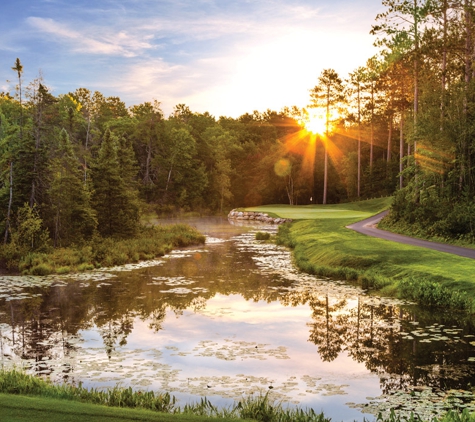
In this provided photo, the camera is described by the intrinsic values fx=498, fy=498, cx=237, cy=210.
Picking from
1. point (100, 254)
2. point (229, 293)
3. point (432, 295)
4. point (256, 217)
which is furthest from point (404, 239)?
point (256, 217)

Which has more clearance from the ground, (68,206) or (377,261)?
(68,206)

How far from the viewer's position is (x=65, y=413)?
315 inches

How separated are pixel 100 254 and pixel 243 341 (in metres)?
18.9

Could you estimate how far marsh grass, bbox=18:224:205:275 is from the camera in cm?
2780

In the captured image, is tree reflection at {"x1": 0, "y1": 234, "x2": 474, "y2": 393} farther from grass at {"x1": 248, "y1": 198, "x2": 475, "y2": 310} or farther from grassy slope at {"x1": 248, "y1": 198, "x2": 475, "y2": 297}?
grassy slope at {"x1": 248, "y1": 198, "x2": 475, "y2": 297}

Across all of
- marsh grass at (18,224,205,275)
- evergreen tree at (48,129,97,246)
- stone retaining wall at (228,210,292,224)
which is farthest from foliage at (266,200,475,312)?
stone retaining wall at (228,210,292,224)

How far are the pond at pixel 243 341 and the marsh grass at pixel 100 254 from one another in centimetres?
261

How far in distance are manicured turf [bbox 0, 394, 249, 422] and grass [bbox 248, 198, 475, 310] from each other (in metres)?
13.8

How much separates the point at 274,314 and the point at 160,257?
1796cm

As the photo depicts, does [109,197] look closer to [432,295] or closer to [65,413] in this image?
[432,295]

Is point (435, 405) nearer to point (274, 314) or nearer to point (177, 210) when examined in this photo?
point (274, 314)

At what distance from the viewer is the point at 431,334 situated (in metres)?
15.3

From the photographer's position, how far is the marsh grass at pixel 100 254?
2780cm

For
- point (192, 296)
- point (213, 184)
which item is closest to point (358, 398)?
point (192, 296)
